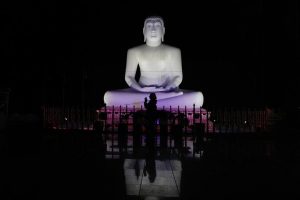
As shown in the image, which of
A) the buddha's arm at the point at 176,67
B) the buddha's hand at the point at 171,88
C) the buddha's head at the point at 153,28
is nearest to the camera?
the buddha's hand at the point at 171,88

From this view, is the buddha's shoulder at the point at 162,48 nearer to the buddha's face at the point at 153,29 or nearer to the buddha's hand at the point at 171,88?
the buddha's face at the point at 153,29

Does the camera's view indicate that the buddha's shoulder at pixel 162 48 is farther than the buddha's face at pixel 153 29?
Yes

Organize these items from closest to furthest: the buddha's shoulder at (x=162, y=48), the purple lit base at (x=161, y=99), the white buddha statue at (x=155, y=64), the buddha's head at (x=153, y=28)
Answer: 1. the purple lit base at (x=161, y=99)
2. the white buddha statue at (x=155, y=64)
3. the buddha's head at (x=153, y=28)
4. the buddha's shoulder at (x=162, y=48)

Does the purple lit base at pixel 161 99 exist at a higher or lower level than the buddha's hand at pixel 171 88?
lower

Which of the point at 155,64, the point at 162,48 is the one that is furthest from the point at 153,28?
the point at 155,64

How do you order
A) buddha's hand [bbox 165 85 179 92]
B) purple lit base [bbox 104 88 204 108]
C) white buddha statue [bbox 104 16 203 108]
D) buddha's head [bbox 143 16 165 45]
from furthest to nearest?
buddha's head [bbox 143 16 165 45]
white buddha statue [bbox 104 16 203 108]
buddha's hand [bbox 165 85 179 92]
purple lit base [bbox 104 88 204 108]

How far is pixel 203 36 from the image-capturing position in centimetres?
1094

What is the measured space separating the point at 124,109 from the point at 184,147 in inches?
108

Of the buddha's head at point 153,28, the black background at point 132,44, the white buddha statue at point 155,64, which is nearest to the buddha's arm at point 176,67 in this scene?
the white buddha statue at point 155,64

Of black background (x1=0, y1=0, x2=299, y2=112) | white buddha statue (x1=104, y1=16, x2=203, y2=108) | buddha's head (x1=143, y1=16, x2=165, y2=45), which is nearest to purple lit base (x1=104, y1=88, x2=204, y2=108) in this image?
white buddha statue (x1=104, y1=16, x2=203, y2=108)

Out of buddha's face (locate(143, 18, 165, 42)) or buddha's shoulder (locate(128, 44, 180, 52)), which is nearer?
buddha's face (locate(143, 18, 165, 42))

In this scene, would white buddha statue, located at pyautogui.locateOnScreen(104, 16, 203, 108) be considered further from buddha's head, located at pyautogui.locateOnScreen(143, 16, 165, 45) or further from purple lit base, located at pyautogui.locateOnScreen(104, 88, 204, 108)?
purple lit base, located at pyautogui.locateOnScreen(104, 88, 204, 108)

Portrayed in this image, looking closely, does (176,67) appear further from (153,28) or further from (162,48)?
(153,28)

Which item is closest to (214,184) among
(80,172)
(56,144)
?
(80,172)
